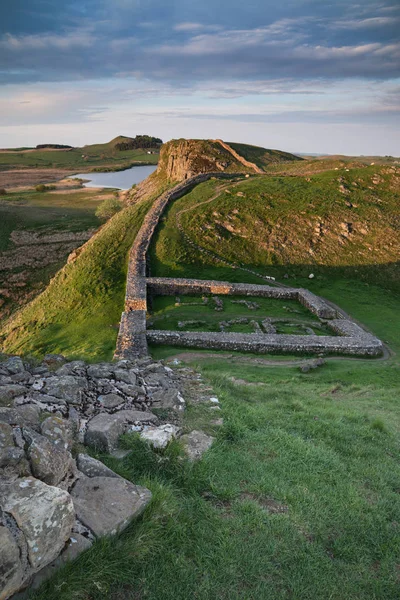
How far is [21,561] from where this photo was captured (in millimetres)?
3832

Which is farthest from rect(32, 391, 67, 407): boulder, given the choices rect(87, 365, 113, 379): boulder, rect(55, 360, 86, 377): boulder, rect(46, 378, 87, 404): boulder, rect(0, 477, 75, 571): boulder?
rect(0, 477, 75, 571): boulder

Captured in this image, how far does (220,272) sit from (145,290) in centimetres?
889

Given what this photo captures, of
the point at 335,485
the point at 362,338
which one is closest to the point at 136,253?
the point at 362,338

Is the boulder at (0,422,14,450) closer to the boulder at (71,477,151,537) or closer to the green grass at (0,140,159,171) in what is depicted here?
the boulder at (71,477,151,537)

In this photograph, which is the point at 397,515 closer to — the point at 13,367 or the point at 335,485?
the point at 335,485

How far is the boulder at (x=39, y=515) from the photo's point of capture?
3990mm

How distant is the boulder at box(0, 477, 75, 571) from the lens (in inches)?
157

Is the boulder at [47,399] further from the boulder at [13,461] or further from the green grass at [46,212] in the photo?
the green grass at [46,212]

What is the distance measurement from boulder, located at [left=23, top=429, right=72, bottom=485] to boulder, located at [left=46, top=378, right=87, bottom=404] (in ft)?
8.92

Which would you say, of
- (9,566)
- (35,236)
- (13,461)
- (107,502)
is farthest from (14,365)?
(35,236)

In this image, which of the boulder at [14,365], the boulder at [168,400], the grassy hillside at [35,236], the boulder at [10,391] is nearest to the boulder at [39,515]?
the boulder at [10,391]

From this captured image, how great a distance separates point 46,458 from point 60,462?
0.77ft

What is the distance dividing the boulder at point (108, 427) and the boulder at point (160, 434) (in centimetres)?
42

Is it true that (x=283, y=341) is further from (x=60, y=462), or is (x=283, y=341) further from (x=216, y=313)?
(x=60, y=462)
